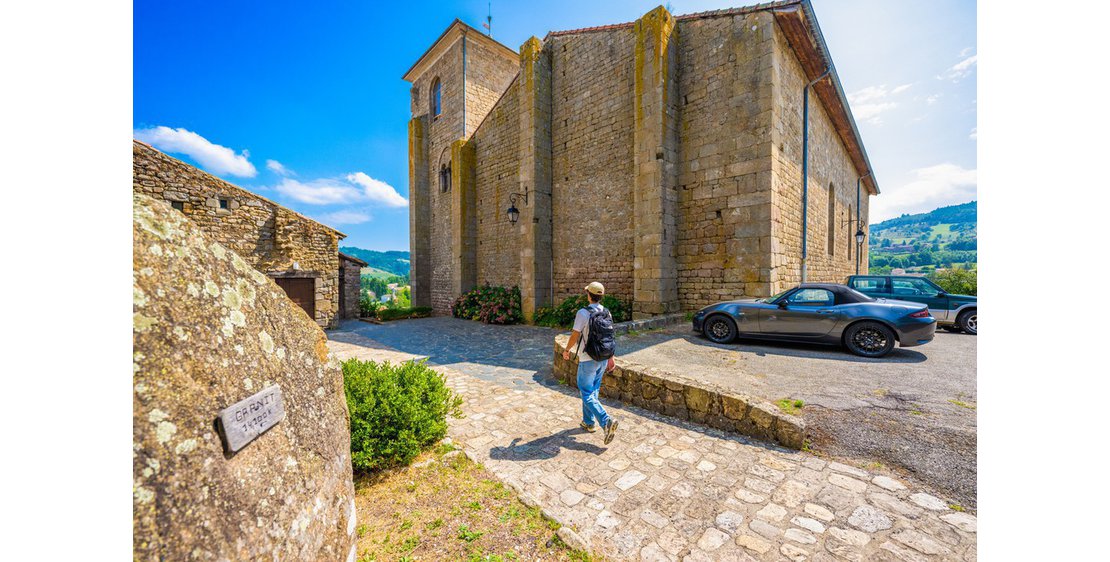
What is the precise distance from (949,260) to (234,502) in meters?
131

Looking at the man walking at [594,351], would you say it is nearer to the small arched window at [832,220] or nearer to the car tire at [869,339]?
the car tire at [869,339]

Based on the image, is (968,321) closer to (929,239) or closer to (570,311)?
(570,311)

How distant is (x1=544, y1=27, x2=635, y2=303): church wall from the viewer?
10.2 meters

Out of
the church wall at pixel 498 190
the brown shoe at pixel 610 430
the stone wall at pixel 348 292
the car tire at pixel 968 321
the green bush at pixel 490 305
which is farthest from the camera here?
the stone wall at pixel 348 292

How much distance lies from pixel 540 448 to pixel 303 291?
11.7 m

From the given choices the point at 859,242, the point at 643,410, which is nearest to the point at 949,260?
the point at 859,242

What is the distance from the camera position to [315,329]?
2082 millimetres

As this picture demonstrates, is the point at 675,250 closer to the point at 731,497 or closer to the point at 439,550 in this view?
the point at 731,497

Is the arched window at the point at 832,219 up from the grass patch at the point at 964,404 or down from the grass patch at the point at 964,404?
up

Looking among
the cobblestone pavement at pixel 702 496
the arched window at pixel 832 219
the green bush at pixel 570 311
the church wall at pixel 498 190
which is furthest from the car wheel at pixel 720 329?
the arched window at pixel 832 219

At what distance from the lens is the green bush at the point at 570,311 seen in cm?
995

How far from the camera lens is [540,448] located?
3324 millimetres

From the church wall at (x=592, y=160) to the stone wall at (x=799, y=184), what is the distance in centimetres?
348

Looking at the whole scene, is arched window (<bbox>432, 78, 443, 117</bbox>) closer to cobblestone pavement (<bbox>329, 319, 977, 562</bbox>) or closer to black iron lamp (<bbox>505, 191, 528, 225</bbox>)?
black iron lamp (<bbox>505, 191, 528, 225</bbox>)
